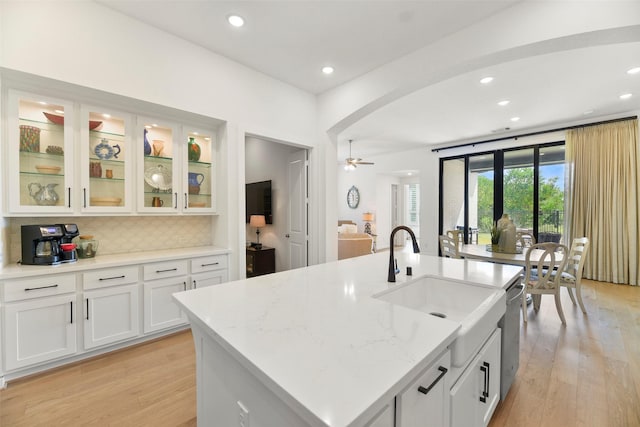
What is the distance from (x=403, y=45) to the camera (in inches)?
109

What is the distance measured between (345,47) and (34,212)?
10.5ft

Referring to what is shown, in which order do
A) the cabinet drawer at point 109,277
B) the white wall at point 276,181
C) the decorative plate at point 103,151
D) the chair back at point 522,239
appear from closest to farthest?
the cabinet drawer at point 109,277, the decorative plate at point 103,151, the chair back at point 522,239, the white wall at point 276,181

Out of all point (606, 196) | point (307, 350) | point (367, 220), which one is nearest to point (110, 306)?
point (307, 350)

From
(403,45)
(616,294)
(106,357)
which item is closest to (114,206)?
(106,357)

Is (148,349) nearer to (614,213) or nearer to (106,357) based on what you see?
(106,357)

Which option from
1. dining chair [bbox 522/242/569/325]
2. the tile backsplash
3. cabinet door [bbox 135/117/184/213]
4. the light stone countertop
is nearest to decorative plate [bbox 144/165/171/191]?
cabinet door [bbox 135/117/184/213]

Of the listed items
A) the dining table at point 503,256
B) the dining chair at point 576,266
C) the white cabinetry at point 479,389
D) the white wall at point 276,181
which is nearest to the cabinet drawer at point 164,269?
the white wall at point 276,181

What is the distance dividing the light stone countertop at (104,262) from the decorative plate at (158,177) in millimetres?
717

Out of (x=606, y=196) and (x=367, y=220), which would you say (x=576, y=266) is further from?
(x=367, y=220)

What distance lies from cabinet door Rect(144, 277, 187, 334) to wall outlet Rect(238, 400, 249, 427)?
6.60 feet

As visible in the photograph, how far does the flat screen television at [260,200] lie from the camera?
530 centimetres

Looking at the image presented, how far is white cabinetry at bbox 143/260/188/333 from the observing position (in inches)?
103

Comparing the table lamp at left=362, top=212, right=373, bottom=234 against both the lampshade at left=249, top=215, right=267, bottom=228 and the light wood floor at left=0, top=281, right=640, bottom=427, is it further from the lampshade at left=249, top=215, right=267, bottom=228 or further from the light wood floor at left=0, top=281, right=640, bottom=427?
the light wood floor at left=0, top=281, right=640, bottom=427

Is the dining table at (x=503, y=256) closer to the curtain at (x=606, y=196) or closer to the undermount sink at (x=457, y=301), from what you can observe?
the undermount sink at (x=457, y=301)
